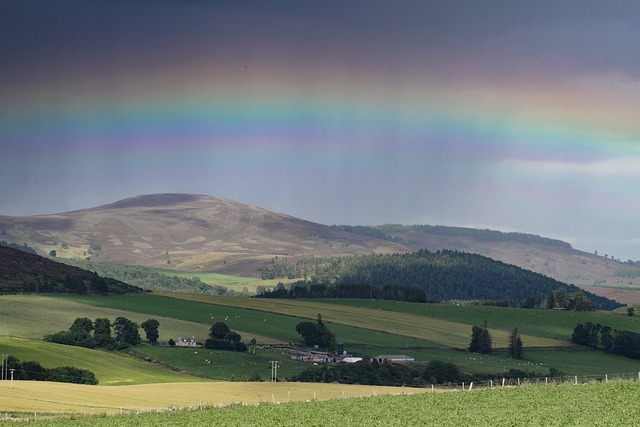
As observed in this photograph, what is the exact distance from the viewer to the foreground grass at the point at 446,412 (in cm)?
6944

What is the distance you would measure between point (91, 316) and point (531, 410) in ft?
435

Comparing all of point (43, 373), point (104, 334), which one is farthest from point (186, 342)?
point (43, 373)

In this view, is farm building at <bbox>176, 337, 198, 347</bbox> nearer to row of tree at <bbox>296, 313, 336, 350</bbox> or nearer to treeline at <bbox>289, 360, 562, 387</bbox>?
row of tree at <bbox>296, 313, 336, 350</bbox>

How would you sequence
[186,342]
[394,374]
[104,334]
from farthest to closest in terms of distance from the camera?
[186,342] → [104,334] → [394,374]

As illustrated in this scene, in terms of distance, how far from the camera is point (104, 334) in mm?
173625

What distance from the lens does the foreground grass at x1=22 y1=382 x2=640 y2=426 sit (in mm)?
69438

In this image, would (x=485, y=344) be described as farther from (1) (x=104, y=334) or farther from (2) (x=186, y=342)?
(1) (x=104, y=334)

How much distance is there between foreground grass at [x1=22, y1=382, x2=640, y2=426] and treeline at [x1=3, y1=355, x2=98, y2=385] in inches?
2110

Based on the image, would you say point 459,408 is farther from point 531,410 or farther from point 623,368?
point 623,368

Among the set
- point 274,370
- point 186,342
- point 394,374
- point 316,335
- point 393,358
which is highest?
point 316,335

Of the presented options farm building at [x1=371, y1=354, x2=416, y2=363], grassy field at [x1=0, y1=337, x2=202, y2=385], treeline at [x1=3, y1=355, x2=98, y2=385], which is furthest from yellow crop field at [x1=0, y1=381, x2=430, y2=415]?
farm building at [x1=371, y1=354, x2=416, y2=363]

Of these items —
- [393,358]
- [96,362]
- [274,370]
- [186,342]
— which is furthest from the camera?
[186,342]

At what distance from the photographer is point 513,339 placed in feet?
648

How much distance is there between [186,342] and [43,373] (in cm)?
4901
